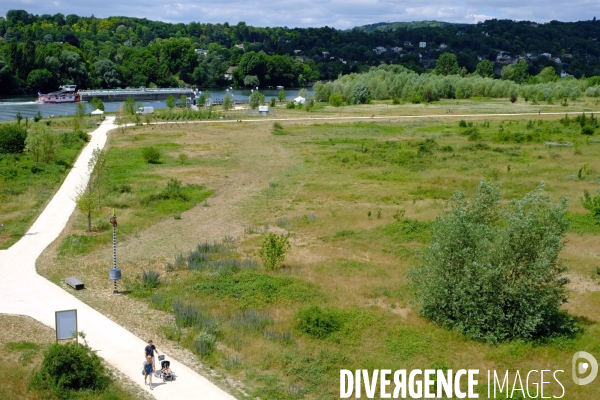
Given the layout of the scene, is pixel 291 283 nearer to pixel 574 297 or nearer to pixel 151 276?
pixel 151 276

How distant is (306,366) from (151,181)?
90.5ft

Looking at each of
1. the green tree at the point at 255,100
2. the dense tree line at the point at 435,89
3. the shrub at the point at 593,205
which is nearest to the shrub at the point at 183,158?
the shrub at the point at 593,205

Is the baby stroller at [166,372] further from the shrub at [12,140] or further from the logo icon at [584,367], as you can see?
the shrub at [12,140]

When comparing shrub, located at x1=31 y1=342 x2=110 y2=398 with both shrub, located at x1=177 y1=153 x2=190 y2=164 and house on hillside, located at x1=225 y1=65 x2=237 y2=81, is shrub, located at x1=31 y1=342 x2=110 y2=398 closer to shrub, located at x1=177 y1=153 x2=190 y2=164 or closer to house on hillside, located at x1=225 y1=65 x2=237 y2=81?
shrub, located at x1=177 y1=153 x2=190 y2=164

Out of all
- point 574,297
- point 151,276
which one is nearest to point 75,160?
point 151,276

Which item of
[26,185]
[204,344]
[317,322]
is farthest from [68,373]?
[26,185]

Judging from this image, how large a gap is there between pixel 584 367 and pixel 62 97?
111551mm

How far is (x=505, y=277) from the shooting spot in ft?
61.7

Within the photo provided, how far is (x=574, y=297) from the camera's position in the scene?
2266 cm

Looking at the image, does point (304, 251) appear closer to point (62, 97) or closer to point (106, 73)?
point (62, 97)

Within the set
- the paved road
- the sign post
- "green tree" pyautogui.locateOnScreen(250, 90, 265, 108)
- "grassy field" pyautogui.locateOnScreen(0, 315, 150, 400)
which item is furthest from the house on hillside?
the sign post

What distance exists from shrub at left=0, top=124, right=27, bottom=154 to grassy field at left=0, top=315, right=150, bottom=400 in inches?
1316

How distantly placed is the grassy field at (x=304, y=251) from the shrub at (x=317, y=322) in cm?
10

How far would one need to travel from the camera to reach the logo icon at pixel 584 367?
16438mm
